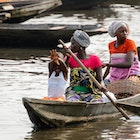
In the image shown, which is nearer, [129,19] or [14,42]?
[14,42]

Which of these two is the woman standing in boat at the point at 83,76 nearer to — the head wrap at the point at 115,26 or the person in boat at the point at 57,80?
the person in boat at the point at 57,80

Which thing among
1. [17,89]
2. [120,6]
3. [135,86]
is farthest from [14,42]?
[120,6]

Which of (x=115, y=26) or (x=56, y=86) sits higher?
(x=115, y=26)

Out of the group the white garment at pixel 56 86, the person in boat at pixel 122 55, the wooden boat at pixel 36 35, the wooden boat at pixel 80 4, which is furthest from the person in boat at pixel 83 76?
the wooden boat at pixel 80 4

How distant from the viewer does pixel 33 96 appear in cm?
866

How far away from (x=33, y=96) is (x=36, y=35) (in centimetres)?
412

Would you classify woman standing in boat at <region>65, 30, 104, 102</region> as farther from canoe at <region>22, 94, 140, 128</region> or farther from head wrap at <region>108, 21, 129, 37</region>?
head wrap at <region>108, 21, 129, 37</region>

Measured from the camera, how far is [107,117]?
7.44m

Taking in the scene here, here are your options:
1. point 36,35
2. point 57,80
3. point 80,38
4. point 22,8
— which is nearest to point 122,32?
point 80,38

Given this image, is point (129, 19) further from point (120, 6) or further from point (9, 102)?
point (9, 102)

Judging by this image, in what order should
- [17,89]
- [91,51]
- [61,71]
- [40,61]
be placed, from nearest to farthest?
[61,71] → [17,89] → [40,61] → [91,51]

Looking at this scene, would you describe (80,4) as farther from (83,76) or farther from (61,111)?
(61,111)

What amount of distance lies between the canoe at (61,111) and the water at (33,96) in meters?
0.08

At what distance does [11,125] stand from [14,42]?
5.84 metres
